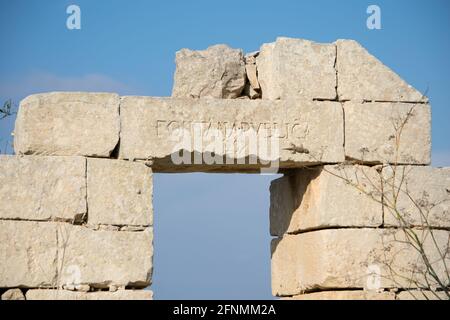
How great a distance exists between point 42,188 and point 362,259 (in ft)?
10.4

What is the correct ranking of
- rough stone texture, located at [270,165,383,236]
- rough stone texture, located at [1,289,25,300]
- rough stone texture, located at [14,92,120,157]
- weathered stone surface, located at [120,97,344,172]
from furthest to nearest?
rough stone texture, located at [270,165,383,236] → weathered stone surface, located at [120,97,344,172] → rough stone texture, located at [14,92,120,157] → rough stone texture, located at [1,289,25,300]

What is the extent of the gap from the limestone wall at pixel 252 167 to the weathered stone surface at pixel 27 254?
1 centimetres

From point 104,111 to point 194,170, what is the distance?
1.25m

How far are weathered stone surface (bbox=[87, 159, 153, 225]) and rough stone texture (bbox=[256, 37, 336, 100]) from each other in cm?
159

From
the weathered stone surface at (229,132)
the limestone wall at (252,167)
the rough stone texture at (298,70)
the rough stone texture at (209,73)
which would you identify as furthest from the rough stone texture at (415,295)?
the rough stone texture at (209,73)

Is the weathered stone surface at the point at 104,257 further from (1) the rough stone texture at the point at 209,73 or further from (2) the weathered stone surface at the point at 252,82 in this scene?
(2) the weathered stone surface at the point at 252,82

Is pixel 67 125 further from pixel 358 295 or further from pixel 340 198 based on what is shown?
pixel 358 295

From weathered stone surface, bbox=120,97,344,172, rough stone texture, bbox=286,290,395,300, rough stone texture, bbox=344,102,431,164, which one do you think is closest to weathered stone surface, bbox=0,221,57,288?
weathered stone surface, bbox=120,97,344,172

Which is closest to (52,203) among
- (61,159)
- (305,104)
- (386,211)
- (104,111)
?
(61,159)

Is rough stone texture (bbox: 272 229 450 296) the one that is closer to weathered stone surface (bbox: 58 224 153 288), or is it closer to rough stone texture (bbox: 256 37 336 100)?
rough stone texture (bbox: 256 37 336 100)

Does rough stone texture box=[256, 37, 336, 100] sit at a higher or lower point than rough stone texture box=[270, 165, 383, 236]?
higher

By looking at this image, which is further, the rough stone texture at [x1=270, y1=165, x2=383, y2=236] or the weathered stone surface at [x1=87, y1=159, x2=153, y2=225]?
the rough stone texture at [x1=270, y1=165, x2=383, y2=236]

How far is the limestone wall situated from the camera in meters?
8.96
